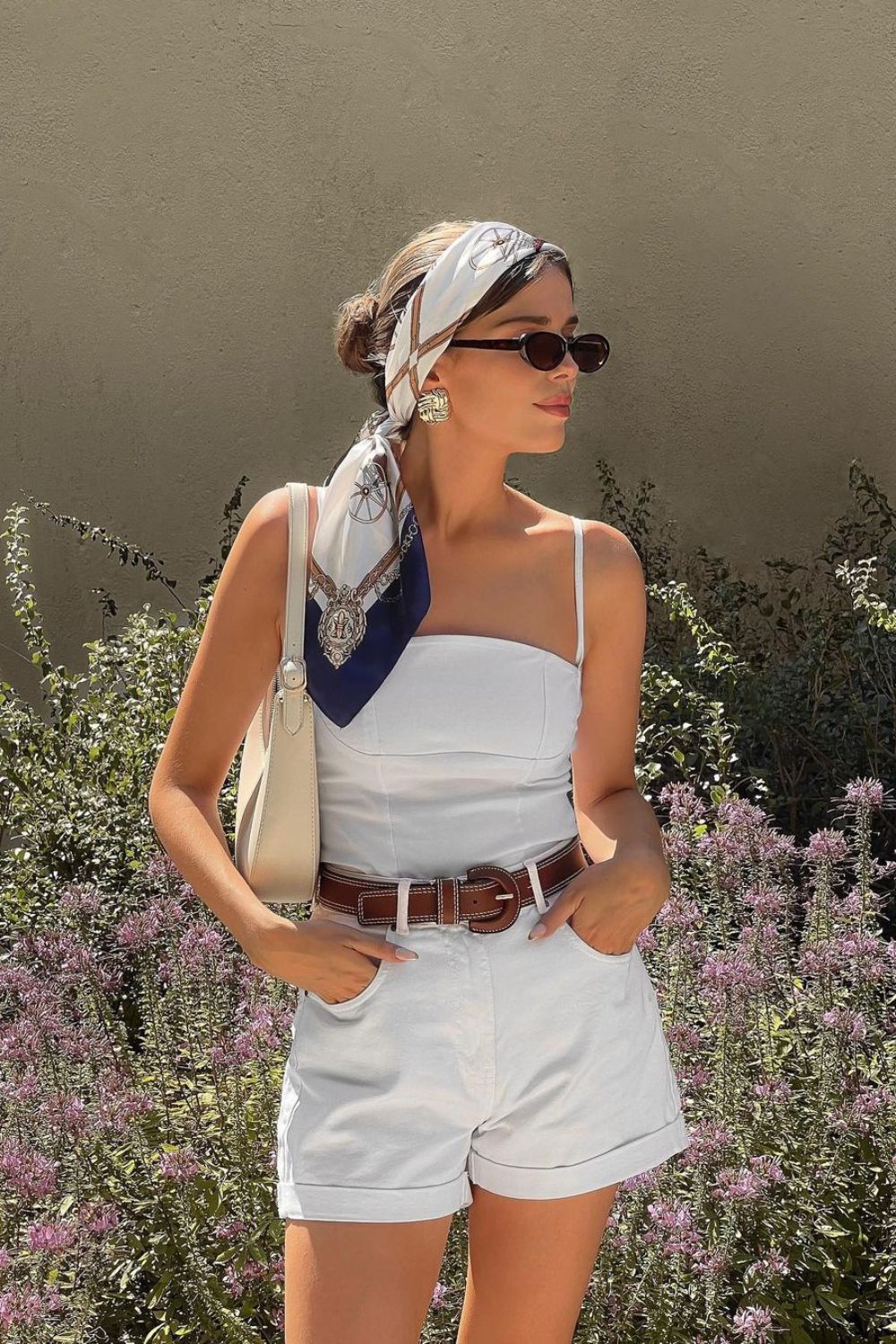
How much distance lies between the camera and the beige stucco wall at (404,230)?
5.90 meters

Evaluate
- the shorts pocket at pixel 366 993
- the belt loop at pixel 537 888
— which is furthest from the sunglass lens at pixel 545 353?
the shorts pocket at pixel 366 993

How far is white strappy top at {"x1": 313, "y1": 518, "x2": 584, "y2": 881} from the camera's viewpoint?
1910 millimetres

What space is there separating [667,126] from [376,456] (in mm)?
4393

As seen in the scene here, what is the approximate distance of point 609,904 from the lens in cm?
195

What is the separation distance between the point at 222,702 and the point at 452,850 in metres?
0.34

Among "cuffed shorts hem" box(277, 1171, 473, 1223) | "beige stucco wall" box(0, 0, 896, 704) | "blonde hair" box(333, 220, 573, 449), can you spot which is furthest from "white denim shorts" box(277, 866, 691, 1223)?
"beige stucco wall" box(0, 0, 896, 704)

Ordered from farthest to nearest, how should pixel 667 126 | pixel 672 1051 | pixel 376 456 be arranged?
pixel 667 126
pixel 672 1051
pixel 376 456

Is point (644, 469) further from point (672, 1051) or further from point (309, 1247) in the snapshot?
point (309, 1247)

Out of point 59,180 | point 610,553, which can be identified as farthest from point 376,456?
point 59,180

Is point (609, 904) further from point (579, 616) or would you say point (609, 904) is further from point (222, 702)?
point (222, 702)

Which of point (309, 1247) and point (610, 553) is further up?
point (610, 553)

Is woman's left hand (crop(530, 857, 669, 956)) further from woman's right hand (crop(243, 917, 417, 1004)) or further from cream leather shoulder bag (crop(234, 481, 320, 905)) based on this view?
cream leather shoulder bag (crop(234, 481, 320, 905))

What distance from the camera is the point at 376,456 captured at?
6.78 feet

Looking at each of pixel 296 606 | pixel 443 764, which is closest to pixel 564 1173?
pixel 443 764
